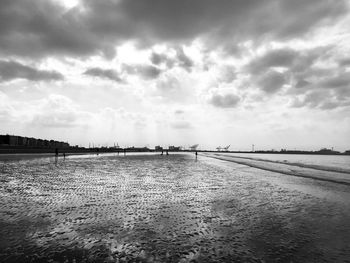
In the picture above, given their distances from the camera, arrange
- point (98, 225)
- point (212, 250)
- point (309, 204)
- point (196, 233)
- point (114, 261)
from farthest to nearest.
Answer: point (309, 204) → point (98, 225) → point (196, 233) → point (212, 250) → point (114, 261)

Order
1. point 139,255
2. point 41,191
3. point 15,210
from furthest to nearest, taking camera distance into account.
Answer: point 41,191, point 15,210, point 139,255

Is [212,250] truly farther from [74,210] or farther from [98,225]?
[74,210]

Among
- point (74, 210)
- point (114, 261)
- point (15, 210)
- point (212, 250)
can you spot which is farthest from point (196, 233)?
point (15, 210)

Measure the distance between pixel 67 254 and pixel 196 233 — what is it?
415cm

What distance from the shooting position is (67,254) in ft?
19.5

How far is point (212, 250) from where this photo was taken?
649cm

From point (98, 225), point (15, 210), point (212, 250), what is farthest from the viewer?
point (15, 210)

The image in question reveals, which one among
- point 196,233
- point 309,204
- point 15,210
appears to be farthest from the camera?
point 309,204

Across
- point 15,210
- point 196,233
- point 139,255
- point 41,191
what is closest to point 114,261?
point 139,255

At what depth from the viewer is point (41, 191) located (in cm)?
1506

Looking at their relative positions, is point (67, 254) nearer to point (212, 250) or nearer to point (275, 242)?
point (212, 250)

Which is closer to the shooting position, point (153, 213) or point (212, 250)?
point (212, 250)

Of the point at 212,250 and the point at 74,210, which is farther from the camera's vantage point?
the point at 74,210

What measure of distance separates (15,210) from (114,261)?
24.6ft
